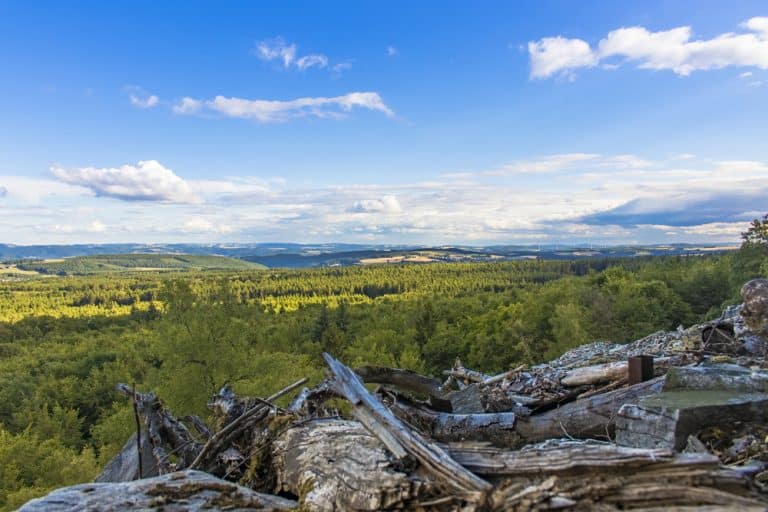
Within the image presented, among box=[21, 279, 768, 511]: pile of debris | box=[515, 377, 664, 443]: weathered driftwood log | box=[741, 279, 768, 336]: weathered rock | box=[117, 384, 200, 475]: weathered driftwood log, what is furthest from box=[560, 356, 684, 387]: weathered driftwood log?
box=[117, 384, 200, 475]: weathered driftwood log

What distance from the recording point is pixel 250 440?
388cm

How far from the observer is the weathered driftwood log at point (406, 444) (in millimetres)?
2244

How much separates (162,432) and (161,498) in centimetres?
255

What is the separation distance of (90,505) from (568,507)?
8.48 feet

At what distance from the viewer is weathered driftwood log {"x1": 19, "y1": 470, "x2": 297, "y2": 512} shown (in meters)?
2.55

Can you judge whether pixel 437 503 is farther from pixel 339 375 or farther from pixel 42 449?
pixel 42 449

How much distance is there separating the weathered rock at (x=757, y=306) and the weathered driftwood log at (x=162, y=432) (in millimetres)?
7504

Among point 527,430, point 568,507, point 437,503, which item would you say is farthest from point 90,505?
point 527,430

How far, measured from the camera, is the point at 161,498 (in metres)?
2.74

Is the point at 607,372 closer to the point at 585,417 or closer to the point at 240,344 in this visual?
the point at 585,417

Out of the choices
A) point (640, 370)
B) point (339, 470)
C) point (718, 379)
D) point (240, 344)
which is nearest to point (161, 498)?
point (339, 470)

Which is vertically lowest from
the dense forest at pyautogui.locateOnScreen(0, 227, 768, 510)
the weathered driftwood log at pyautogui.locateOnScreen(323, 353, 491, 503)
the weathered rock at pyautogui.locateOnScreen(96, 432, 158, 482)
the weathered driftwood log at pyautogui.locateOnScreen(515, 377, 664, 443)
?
the dense forest at pyautogui.locateOnScreen(0, 227, 768, 510)

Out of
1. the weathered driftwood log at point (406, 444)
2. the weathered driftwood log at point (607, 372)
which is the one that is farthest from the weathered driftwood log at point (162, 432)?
the weathered driftwood log at point (607, 372)

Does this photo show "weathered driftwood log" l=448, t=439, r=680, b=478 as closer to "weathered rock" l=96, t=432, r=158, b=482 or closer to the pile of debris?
the pile of debris
